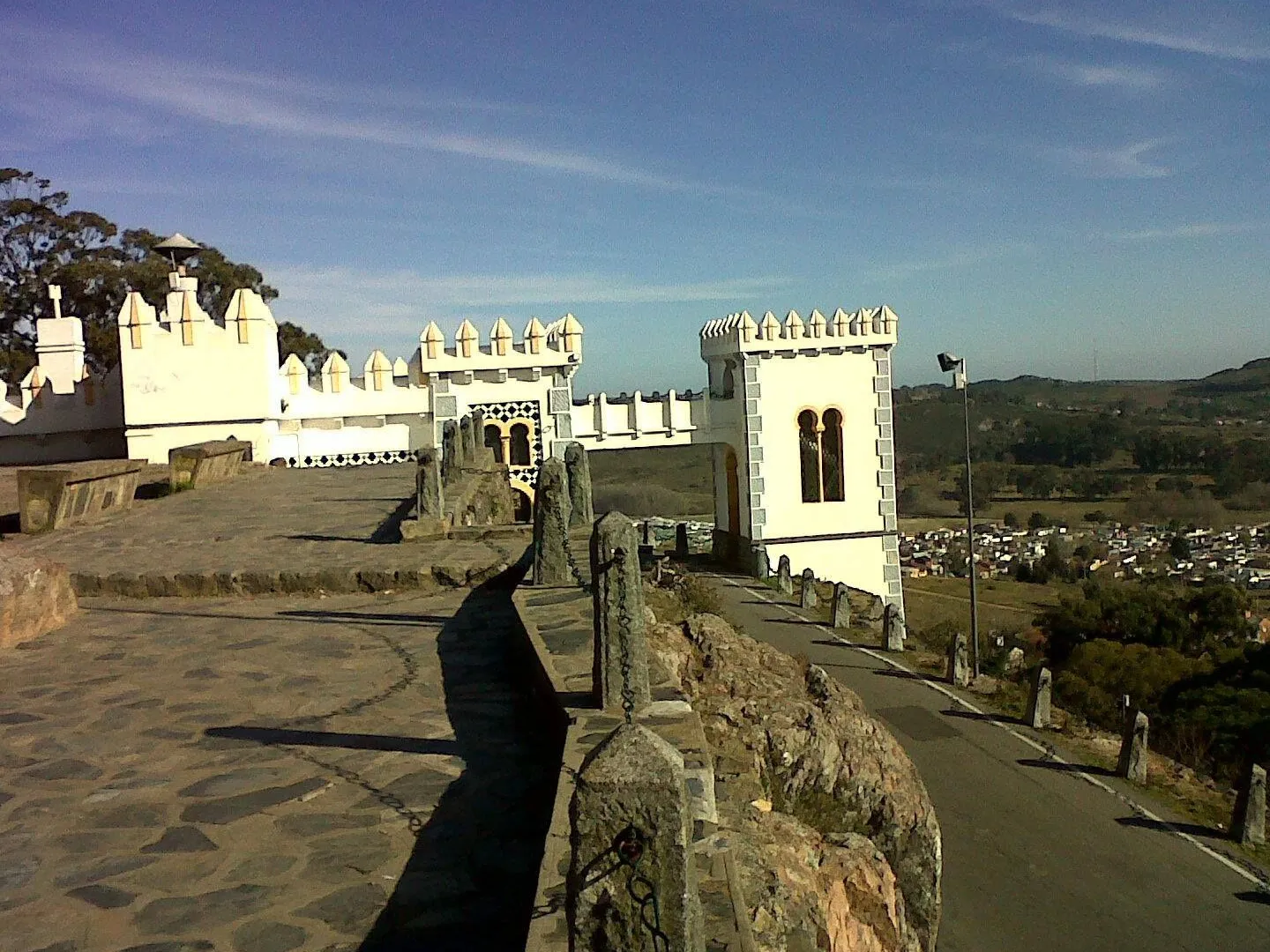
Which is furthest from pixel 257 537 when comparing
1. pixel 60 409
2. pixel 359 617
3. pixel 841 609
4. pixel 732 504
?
pixel 732 504

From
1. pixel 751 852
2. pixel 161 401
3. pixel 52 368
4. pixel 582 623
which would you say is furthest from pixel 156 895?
pixel 52 368

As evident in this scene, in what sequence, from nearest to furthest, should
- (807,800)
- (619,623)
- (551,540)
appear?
(619,623)
(807,800)
(551,540)

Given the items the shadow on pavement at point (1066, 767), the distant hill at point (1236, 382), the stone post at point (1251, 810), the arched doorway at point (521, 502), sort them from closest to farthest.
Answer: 1. the stone post at point (1251, 810)
2. the shadow on pavement at point (1066, 767)
3. the arched doorway at point (521, 502)
4. the distant hill at point (1236, 382)

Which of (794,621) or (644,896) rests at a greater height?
(644,896)

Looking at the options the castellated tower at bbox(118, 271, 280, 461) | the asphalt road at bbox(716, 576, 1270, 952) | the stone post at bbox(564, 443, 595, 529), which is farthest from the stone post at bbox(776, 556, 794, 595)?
the stone post at bbox(564, 443, 595, 529)

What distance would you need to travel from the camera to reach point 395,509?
12648 millimetres

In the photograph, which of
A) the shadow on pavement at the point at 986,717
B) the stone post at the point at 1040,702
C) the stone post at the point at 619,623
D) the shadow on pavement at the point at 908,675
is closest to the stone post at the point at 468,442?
the shadow on pavement at the point at 908,675

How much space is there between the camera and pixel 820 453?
27047 mm

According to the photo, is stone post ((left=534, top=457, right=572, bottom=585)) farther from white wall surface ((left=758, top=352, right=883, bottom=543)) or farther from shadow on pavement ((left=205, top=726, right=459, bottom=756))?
white wall surface ((left=758, top=352, right=883, bottom=543))

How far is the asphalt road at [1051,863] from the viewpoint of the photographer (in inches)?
392

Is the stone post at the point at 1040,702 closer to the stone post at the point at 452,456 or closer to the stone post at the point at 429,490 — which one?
the stone post at the point at 452,456

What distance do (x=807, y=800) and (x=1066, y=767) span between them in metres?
8.90

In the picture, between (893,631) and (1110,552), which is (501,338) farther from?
(1110,552)

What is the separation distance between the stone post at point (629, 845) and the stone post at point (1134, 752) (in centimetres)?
1286
